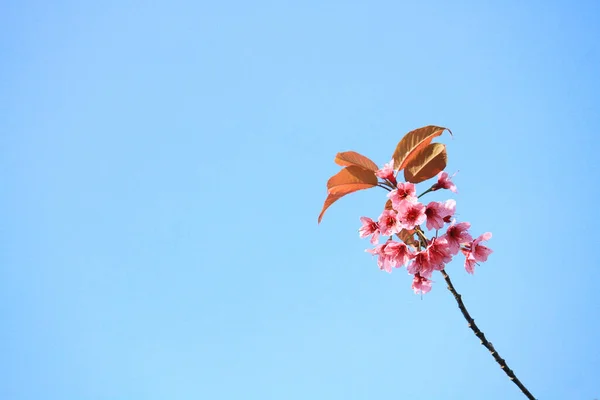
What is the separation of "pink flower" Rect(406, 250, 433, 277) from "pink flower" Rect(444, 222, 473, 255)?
157 mm

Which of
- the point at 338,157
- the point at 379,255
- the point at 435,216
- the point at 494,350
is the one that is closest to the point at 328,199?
the point at 338,157

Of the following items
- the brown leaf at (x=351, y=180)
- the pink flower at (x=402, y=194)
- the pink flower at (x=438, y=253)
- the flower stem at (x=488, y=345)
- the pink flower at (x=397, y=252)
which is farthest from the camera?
the brown leaf at (x=351, y=180)

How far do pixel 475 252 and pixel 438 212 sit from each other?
319mm

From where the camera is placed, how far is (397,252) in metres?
2.26

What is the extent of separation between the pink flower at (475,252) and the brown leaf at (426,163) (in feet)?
1.34

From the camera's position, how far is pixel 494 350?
1.65 m

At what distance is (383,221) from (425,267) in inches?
12.0

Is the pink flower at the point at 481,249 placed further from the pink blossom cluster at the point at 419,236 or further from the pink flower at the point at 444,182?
the pink flower at the point at 444,182

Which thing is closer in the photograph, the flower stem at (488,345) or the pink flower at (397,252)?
the flower stem at (488,345)

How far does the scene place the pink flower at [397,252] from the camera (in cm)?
224

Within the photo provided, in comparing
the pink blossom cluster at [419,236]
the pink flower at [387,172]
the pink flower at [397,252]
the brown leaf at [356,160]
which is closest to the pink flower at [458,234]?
the pink blossom cluster at [419,236]

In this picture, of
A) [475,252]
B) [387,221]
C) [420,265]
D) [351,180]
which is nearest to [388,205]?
[387,221]

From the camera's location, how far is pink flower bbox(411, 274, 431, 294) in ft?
7.35

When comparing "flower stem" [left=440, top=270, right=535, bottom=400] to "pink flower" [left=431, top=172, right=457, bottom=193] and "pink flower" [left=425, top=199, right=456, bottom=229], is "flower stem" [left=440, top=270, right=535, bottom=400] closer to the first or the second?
"pink flower" [left=425, top=199, right=456, bottom=229]
